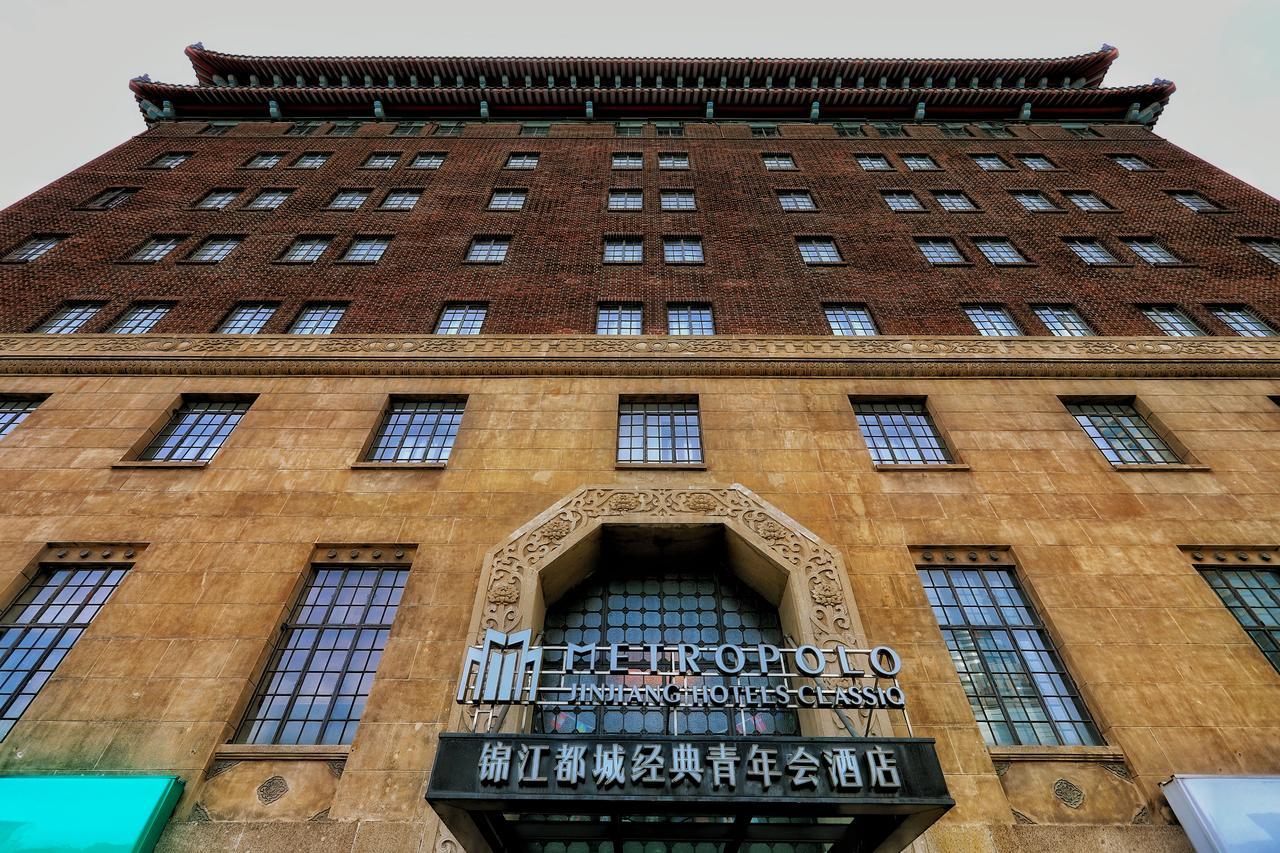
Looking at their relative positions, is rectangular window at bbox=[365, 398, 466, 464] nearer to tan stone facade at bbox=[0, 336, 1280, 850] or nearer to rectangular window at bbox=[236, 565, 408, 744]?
tan stone facade at bbox=[0, 336, 1280, 850]

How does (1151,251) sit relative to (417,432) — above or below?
above

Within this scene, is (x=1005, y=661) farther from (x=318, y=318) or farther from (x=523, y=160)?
(x=523, y=160)

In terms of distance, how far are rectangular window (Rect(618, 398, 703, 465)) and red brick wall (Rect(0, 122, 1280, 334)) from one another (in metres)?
3.60

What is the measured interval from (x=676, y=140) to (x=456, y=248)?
574 inches

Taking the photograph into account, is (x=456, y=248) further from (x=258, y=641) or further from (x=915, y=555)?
(x=915, y=555)

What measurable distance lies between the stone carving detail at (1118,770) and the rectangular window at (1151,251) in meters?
19.9

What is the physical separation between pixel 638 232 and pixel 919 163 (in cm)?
1572

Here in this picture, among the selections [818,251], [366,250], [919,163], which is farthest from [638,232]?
[919,163]

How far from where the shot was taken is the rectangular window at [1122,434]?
15125 mm

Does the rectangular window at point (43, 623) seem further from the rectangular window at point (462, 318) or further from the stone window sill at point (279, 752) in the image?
the rectangular window at point (462, 318)

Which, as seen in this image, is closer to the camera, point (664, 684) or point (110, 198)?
point (664, 684)

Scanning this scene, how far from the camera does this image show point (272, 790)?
9.66 m

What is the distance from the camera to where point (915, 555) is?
1295cm

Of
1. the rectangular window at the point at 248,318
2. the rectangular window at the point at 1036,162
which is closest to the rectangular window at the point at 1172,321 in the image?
the rectangular window at the point at 1036,162
